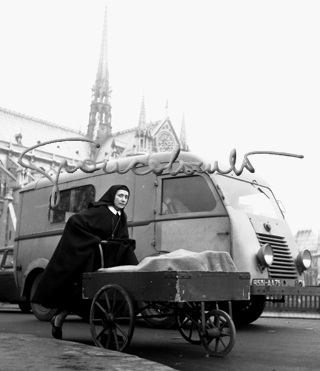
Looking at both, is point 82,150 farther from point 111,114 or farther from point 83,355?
point 83,355

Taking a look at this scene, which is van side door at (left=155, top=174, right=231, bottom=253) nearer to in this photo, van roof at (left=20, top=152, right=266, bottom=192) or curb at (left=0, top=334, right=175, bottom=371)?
van roof at (left=20, top=152, right=266, bottom=192)

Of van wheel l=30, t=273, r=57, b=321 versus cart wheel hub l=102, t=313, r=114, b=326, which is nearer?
cart wheel hub l=102, t=313, r=114, b=326

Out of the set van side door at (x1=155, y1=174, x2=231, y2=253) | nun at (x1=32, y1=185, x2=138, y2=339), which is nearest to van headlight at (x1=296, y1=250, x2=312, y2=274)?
van side door at (x1=155, y1=174, x2=231, y2=253)

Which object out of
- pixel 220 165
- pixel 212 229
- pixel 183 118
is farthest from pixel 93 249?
pixel 183 118

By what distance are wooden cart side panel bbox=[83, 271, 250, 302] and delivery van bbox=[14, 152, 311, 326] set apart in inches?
94.9

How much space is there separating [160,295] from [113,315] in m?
0.66

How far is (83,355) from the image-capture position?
4.70 m

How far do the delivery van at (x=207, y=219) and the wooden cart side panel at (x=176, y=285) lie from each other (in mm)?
2409

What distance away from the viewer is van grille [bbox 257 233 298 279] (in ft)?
28.8

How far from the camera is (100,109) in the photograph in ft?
268

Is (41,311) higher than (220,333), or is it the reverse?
(220,333)

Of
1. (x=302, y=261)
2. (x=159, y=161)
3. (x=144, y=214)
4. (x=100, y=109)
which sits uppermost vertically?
(x=100, y=109)

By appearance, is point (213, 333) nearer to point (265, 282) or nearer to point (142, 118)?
point (265, 282)

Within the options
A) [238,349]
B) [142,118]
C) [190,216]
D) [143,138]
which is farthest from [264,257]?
[142,118]
